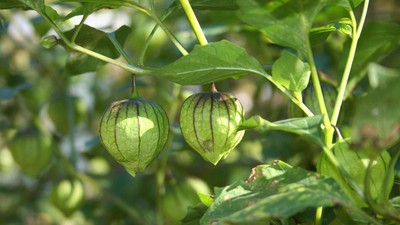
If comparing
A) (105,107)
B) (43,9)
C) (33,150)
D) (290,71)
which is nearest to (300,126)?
(290,71)

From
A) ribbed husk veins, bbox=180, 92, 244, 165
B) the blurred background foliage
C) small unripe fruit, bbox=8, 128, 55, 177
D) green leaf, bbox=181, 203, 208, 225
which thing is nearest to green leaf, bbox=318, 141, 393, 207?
ribbed husk veins, bbox=180, 92, 244, 165

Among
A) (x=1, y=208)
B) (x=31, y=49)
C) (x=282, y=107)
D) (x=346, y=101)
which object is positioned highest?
(x=346, y=101)

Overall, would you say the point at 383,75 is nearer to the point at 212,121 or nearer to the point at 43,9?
the point at 212,121

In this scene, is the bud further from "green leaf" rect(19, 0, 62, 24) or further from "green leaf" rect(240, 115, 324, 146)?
"green leaf" rect(240, 115, 324, 146)

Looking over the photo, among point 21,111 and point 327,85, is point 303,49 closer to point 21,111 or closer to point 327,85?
point 327,85

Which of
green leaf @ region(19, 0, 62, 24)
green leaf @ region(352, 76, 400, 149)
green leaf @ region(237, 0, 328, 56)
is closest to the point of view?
green leaf @ region(352, 76, 400, 149)

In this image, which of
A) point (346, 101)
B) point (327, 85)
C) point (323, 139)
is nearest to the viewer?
point (323, 139)

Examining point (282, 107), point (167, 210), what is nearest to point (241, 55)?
point (167, 210)
